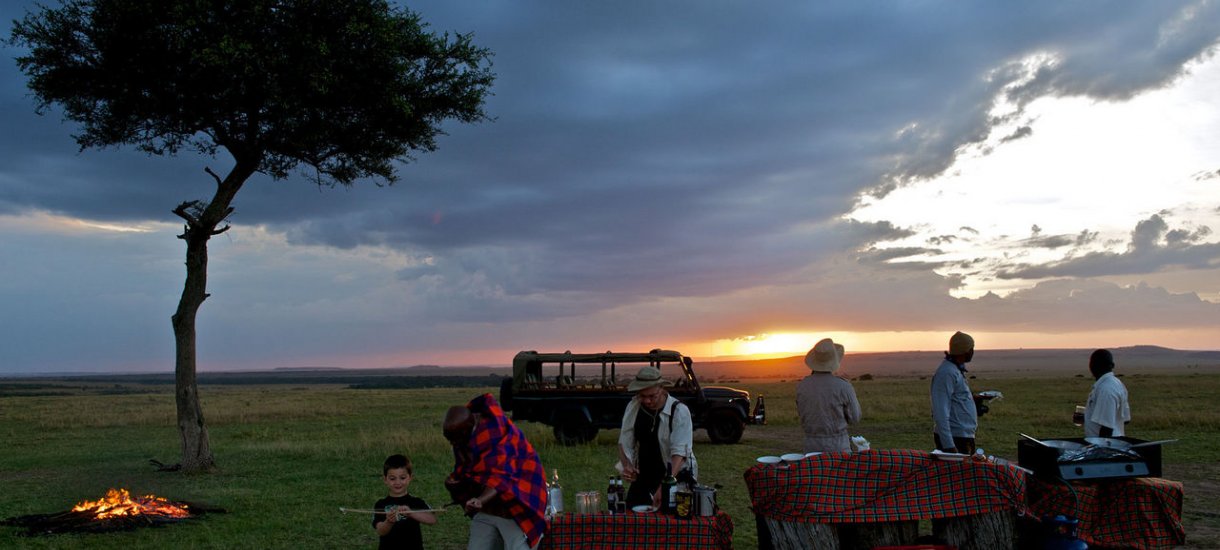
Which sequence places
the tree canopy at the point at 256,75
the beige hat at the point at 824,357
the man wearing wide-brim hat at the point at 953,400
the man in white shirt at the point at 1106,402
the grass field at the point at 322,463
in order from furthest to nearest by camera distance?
the tree canopy at the point at 256,75 → the grass field at the point at 322,463 → the man wearing wide-brim hat at the point at 953,400 → the man in white shirt at the point at 1106,402 → the beige hat at the point at 824,357

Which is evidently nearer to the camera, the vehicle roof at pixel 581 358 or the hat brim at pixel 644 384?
the hat brim at pixel 644 384

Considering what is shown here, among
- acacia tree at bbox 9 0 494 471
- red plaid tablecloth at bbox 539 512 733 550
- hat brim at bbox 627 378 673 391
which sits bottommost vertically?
red plaid tablecloth at bbox 539 512 733 550

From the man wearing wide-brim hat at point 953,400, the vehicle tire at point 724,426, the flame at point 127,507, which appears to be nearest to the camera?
the man wearing wide-brim hat at point 953,400

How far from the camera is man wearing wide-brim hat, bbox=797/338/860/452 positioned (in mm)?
6992

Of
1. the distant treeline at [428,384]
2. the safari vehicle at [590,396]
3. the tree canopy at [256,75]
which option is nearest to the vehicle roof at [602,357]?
the safari vehicle at [590,396]

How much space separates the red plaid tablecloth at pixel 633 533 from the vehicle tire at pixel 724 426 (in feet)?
44.3

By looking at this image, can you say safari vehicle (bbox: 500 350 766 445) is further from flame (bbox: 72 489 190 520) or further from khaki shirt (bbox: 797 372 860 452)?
khaki shirt (bbox: 797 372 860 452)

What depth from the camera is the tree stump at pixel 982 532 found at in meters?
6.12

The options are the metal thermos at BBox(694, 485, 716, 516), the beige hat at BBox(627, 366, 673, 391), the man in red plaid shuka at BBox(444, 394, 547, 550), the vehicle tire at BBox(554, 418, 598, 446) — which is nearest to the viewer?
the man in red plaid shuka at BBox(444, 394, 547, 550)

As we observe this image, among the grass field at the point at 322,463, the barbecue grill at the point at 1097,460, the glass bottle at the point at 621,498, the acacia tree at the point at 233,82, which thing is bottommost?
the grass field at the point at 322,463

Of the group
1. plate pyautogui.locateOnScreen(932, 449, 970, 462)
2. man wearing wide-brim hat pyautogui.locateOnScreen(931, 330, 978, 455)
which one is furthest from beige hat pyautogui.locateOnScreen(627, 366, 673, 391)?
man wearing wide-brim hat pyautogui.locateOnScreen(931, 330, 978, 455)

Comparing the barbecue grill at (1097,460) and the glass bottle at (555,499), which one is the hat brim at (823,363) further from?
the glass bottle at (555,499)

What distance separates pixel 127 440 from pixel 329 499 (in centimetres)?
1372

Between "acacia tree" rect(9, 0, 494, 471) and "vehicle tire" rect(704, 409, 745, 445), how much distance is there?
8.99m
